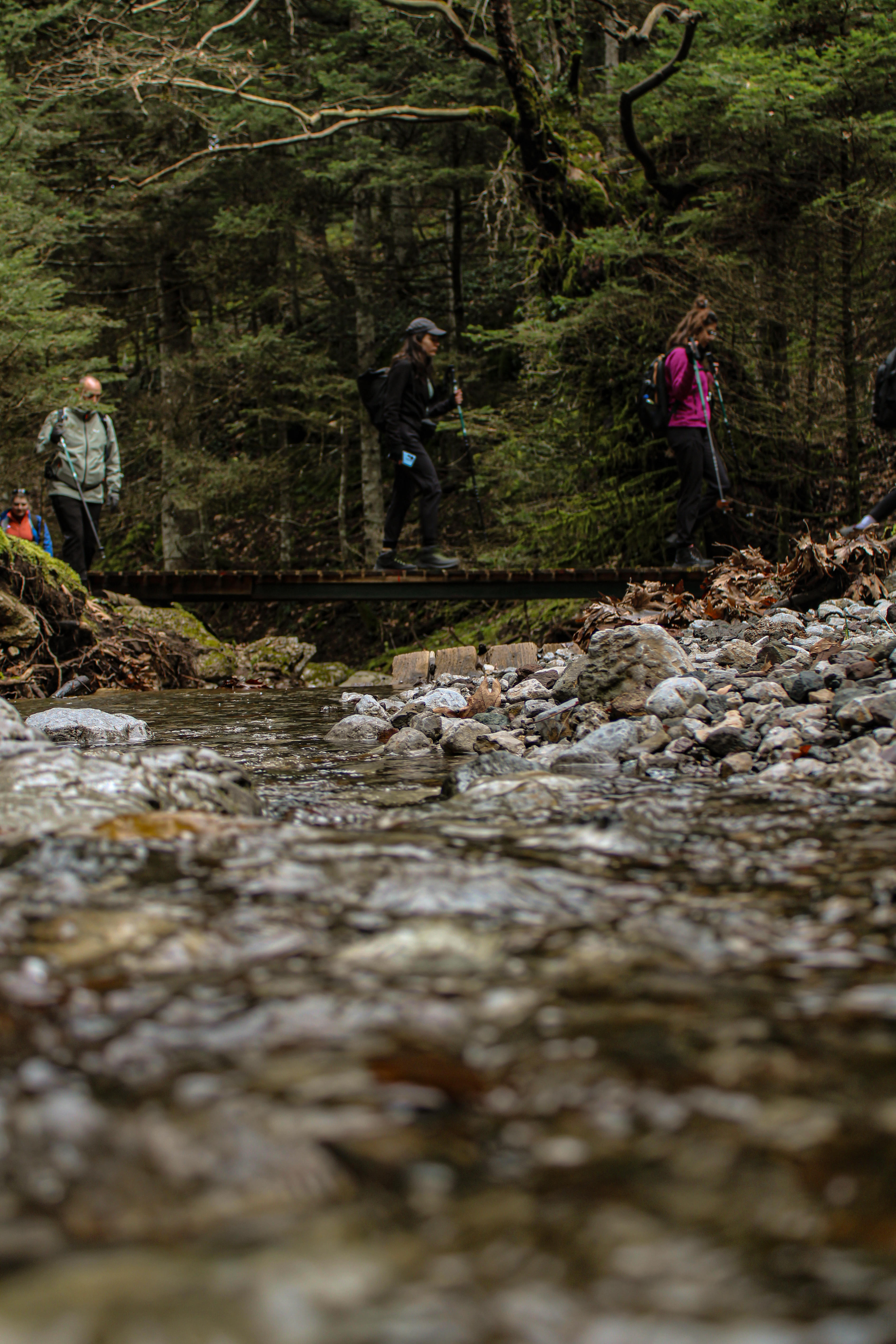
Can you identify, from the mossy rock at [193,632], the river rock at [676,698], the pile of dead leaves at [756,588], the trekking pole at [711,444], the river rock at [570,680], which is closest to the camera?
the river rock at [676,698]

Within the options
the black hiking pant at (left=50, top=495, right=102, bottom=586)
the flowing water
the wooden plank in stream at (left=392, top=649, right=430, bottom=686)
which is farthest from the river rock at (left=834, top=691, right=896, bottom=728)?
the black hiking pant at (left=50, top=495, right=102, bottom=586)

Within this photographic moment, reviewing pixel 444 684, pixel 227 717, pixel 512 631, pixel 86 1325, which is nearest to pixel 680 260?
pixel 512 631

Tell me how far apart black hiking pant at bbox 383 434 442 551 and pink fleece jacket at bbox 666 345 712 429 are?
2.64 metres

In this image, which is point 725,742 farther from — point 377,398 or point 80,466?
point 80,466

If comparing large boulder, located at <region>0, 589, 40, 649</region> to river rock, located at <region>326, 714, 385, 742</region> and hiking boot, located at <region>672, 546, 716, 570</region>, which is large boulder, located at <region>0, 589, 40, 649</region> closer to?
river rock, located at <region>326, 714, 385, 742</region>

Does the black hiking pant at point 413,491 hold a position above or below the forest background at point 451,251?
below

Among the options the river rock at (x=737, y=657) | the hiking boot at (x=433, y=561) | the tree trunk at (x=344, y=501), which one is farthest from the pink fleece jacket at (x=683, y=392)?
the tree trunk at (x=344, y=501)

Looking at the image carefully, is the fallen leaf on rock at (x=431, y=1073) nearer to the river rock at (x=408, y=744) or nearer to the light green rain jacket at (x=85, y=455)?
the river rock at (x=408, y=744)

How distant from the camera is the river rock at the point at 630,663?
16.0 ft

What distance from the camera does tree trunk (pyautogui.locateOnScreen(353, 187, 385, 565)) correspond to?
17.4 metres

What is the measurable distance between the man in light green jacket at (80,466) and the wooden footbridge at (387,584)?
1.14m

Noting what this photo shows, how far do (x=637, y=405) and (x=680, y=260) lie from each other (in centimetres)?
174

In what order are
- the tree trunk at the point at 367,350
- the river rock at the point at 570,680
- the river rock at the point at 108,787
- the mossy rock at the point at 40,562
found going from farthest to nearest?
the tree trunk at the point at 367,350, the mossy rock at the point at 40,562, the river rock at the point at 570,680, the river rock at the point at 108,787

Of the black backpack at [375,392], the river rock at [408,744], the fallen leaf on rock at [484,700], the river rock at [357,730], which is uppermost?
the black backpack at [375,392]
